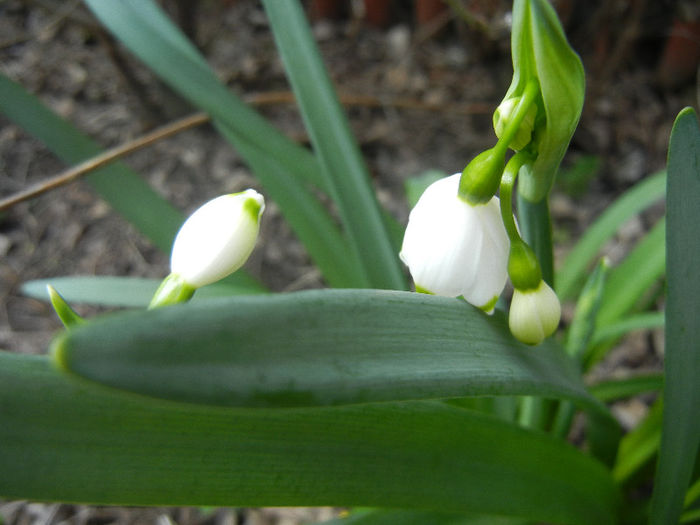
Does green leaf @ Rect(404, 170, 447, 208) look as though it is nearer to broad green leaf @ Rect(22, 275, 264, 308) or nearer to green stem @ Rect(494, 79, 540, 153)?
broad green leaf @ Rect(22, 275, 264, 308)

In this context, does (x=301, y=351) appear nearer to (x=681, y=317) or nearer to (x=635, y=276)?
(x=681, y=317)

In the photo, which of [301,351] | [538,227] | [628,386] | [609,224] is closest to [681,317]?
[538,227]

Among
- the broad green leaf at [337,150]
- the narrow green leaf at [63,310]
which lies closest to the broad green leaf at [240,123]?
the broad green leaf at [337,150]

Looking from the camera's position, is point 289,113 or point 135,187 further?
point 289,113

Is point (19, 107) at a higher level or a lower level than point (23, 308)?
higher

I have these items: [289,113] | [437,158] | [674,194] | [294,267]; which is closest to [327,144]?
[674,194]

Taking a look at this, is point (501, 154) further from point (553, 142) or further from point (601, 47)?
point (601, 47)

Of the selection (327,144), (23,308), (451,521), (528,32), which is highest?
(528,32)

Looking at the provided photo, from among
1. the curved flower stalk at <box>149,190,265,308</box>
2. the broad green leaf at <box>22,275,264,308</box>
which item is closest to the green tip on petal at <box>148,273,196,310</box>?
the curved flower stalk at <box>149,190,265,308</box>
